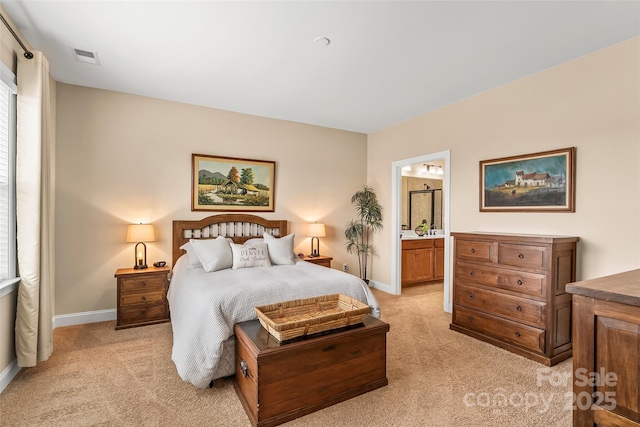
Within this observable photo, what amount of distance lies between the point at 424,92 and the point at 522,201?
1.70 metres

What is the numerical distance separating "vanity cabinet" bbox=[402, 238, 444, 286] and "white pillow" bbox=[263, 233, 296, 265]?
227 cm

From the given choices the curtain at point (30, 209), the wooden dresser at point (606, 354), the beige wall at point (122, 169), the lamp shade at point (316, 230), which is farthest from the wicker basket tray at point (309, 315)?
the beige wall at point (122, 169)

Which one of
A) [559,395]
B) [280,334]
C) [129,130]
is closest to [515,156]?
[559,395]

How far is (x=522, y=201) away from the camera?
3.44 metres

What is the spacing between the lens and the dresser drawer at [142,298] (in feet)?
11.8

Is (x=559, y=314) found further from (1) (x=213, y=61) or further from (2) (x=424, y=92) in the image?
(1) (x=213, y=61)

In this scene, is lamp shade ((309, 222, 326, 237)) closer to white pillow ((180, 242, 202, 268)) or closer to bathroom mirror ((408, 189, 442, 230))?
white pillow ((180, 242, 202, 268))

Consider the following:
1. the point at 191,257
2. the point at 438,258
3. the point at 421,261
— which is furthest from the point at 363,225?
the point at 191,257

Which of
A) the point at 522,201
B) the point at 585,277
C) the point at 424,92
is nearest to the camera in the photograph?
the point at 585,277

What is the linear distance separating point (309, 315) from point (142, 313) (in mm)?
2365

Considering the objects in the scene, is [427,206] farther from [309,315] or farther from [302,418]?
[302,418]

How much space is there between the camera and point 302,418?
204cm

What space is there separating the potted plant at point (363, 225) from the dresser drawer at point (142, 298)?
3074mm

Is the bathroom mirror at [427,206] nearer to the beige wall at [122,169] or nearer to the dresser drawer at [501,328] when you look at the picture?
the beige wall at [122,169]
